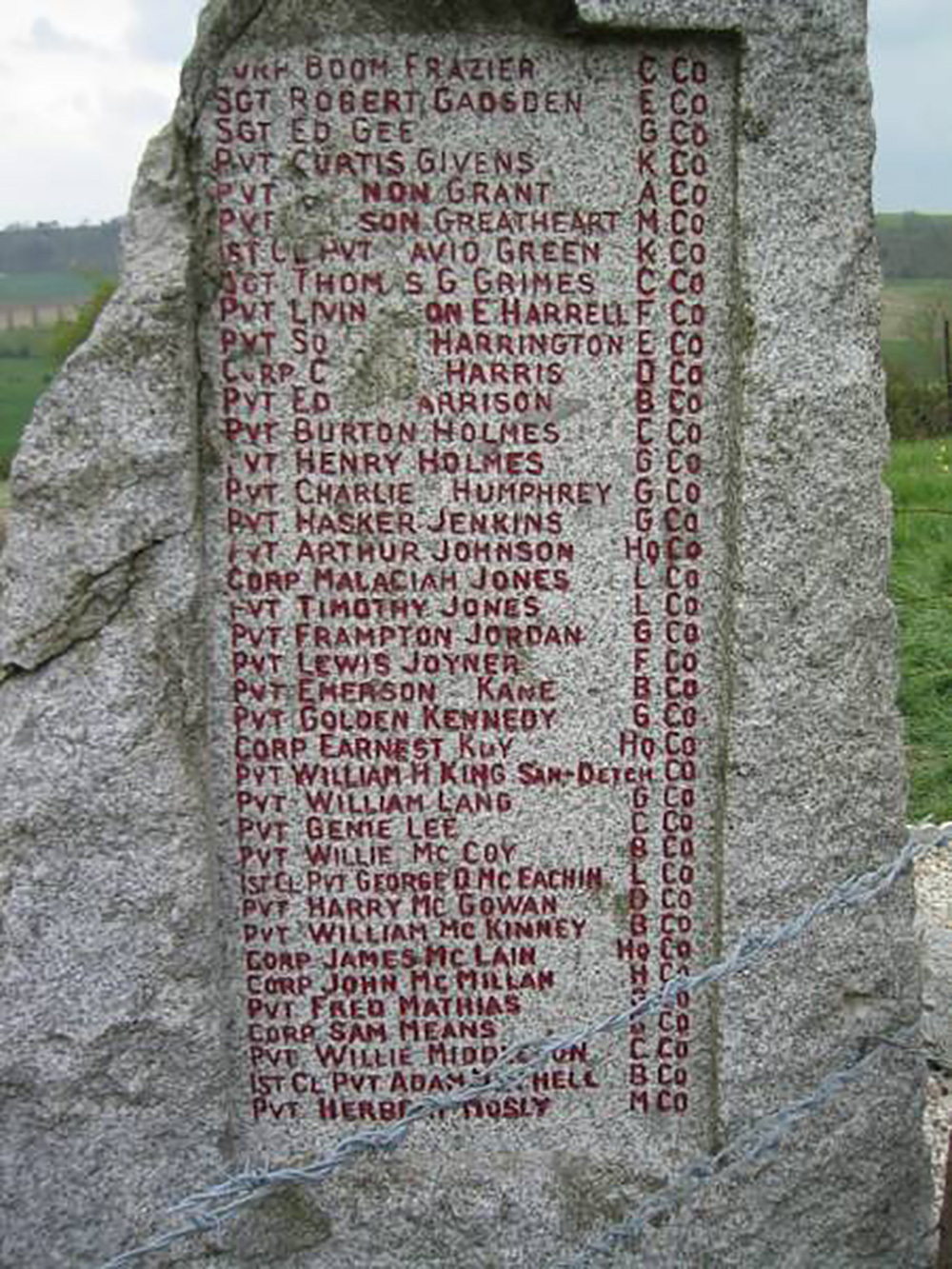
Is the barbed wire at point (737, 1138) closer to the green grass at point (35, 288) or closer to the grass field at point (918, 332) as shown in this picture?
the grass field at point (918, 332)

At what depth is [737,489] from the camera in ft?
10.2

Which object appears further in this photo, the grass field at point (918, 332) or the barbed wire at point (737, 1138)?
the grass field at point (918, 332)

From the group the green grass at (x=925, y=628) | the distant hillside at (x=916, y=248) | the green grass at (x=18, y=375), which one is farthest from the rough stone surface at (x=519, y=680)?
the distant hillside at (x=916, y=248)

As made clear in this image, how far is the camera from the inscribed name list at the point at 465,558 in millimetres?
3057

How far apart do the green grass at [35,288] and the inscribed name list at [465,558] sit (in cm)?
2468

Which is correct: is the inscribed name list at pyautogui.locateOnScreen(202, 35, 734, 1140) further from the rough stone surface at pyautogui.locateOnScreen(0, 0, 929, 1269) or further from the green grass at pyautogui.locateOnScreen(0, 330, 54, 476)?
the green grass at pyautogui.locateOnScreen(0, 330, 54, 476)

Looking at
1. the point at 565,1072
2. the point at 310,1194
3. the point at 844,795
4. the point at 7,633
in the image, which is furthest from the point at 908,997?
the point at 7,633

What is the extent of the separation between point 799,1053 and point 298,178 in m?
2.33

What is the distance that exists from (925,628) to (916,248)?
61.7 feet

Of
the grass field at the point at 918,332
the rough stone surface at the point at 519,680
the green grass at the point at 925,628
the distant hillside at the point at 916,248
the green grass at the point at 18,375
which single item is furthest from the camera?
the distant hillside at the point at 916,248

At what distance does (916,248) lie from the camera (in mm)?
24016

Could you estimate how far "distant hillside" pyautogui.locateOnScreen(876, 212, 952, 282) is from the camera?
22.6m

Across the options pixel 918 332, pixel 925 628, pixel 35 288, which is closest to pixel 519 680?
pixel 925 628

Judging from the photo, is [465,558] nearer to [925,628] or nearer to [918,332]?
[925,628]
